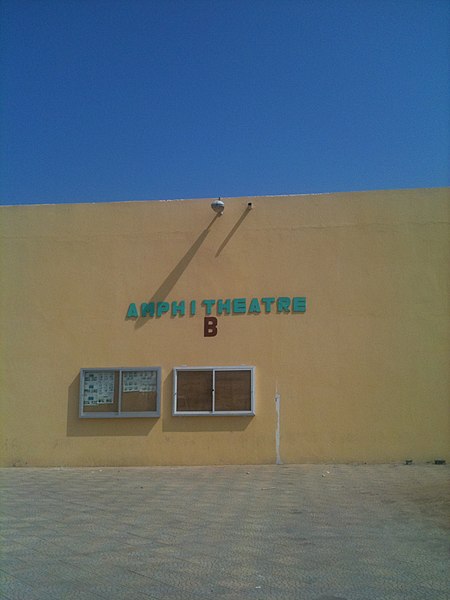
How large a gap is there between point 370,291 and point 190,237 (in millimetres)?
4293

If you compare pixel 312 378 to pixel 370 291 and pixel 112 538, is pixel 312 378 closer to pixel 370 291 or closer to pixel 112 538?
pixel 370 291

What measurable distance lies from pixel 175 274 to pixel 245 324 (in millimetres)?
2014

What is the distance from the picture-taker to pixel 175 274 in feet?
50.2

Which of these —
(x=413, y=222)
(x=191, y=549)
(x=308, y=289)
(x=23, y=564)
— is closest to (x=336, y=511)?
(x=191, y=549)

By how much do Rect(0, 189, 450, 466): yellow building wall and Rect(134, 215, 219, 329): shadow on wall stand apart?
0.08 feet

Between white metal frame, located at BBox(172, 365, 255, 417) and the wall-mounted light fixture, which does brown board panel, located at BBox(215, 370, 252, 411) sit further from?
the wall-mounted light fixture

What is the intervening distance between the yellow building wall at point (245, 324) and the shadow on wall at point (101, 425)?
0.03 meters

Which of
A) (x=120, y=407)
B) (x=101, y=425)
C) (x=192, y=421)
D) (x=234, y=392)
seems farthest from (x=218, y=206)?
(x=101, y=425)

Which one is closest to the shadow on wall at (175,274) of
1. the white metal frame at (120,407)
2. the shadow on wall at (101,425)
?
the white metal frame at (120,407)

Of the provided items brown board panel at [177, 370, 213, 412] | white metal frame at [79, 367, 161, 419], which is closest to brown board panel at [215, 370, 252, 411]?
brown board panel at [177, 370, 213, 412]

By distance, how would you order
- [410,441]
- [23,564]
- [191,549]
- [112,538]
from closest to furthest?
[23,564], [191,549], [112,538], [410,441]

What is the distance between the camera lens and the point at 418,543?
7.50m

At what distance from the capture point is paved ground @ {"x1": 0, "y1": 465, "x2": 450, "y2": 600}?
6.08m

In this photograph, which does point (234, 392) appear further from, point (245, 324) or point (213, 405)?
point (245, 324)
